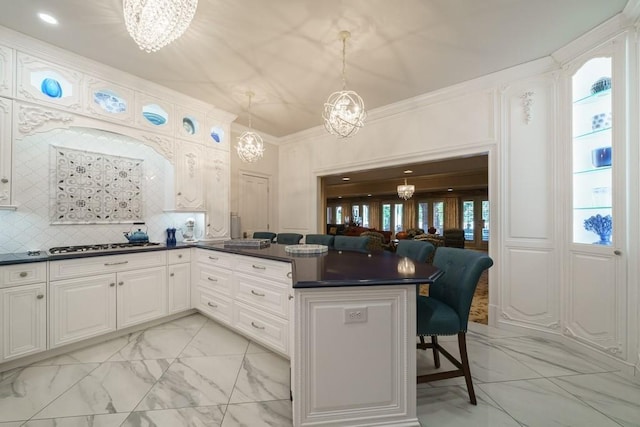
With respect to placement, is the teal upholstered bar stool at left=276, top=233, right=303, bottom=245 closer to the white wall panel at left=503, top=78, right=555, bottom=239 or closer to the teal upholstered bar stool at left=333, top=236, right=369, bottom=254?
the teal upholstered bar stool at left=333, top=236, right=369, bottom=254

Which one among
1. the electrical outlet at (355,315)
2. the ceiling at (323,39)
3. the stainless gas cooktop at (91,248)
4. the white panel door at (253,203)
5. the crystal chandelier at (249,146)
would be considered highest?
the ceiling at (323,39)

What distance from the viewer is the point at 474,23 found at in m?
2.31

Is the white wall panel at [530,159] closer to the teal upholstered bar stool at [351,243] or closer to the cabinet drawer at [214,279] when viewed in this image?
the teal upholstered bar stool at [351,243]

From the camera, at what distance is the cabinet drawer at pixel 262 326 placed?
2.22 metres

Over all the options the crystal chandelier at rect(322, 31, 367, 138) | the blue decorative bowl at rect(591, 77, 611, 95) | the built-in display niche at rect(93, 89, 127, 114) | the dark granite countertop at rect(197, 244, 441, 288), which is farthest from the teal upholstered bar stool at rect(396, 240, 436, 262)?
the built-in display niche at rect(93, 89, 127, 114)

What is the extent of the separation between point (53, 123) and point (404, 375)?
388cm

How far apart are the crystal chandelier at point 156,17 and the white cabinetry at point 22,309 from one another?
2.19 meters

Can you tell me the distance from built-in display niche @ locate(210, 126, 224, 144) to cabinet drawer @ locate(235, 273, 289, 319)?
258cm

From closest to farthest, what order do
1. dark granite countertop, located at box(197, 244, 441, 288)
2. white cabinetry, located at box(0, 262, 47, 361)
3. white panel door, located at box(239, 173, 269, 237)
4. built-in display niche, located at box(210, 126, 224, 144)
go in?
dark granite countertop, located at box(197, 244, 441, 288)
white cabinetry, located at box(0, 262, 47, 361)
built-in display niche, located at box(210, 126, 224, 144)
white panel door, located at box(239, 173, 269, 237)

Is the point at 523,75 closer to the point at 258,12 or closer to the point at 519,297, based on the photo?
the point at 519,297

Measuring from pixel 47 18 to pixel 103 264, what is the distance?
7.50 feet

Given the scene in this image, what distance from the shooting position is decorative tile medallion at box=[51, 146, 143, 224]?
9.23 ft

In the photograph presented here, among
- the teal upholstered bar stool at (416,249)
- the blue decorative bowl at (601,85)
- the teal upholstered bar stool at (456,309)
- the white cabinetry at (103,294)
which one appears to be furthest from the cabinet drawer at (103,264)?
the blue decorative bowl at (601,85)

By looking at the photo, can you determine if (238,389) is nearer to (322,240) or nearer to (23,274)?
(322,240)
